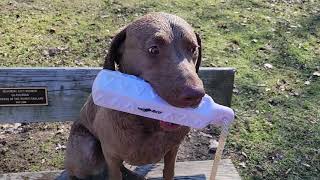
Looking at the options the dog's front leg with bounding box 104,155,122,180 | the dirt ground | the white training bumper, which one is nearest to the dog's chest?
the dog's front leg with bounding box 104,155,122,180

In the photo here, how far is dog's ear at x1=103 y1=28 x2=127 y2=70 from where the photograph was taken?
2.72 meters

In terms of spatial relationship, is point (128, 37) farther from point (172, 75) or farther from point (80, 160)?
point (80, 160)

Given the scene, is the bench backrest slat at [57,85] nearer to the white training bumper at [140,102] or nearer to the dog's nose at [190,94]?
the white training bumper at [140,102]

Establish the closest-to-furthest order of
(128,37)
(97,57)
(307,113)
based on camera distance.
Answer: (128,37) → (307,113) → (97,57)

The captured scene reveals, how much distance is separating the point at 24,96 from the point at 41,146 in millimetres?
695

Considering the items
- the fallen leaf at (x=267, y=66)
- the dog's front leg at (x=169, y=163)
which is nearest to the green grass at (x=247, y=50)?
the fallen leaf at (x=267, y=66)

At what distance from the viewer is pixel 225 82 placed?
13.5ft

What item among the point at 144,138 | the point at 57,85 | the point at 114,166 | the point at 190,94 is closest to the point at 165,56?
the point at 190,94

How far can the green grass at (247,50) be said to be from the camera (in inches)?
177

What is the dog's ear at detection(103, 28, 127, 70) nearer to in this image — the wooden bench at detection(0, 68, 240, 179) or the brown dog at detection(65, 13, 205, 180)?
the brown dog at detection(65, 13, 205, 180)

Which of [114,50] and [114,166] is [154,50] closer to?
[114,50]

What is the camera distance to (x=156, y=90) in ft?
Result: 8.00

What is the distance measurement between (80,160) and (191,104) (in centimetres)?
113

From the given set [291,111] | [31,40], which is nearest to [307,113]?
[291,111]
